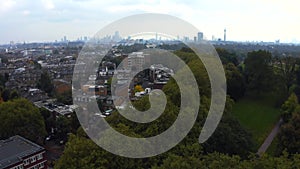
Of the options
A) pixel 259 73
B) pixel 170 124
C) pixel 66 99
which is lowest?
pixel 66 99

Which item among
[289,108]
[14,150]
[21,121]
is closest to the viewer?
[14,150]

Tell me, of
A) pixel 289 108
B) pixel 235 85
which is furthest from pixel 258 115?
pixel 235 85

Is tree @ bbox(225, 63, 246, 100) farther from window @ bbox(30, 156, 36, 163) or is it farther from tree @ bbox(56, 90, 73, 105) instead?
window @ bbox(30, 156, 36, 163)

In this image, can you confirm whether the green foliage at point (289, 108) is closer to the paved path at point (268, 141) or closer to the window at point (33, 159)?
the paved path at point (268, 141)

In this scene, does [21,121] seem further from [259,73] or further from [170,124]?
[259,73]

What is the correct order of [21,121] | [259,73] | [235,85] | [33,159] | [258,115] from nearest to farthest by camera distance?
[33,159]
[21,121]
[258,115]
[235,85]
[259,73]

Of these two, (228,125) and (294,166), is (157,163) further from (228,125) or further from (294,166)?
(228,125)

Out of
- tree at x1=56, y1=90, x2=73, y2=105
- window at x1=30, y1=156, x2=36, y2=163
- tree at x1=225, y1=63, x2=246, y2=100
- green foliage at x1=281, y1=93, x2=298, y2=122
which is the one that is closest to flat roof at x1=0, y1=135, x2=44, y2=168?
window at x1=30, y1=156, x2=36, y2=163

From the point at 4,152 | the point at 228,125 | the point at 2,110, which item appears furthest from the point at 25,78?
the point at 228,125
